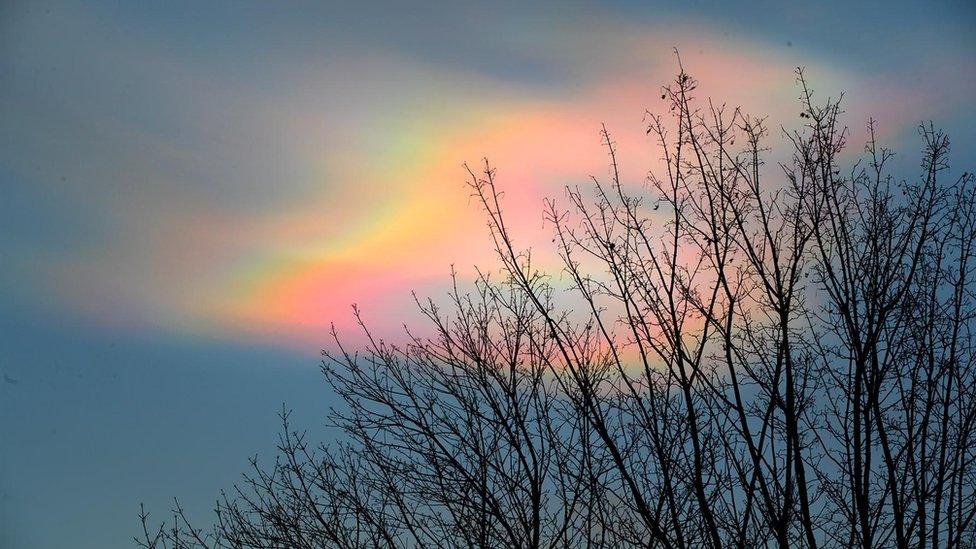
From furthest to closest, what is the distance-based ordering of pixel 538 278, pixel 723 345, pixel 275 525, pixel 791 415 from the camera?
pixel 275 525
pixel 538 278
pixel 723 345
pixel 791 415

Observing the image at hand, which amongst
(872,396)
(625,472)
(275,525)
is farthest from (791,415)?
(275,525)

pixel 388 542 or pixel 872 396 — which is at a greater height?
pixel 872 396

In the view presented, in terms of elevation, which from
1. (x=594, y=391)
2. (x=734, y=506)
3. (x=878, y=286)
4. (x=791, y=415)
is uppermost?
(x=878, y=286)

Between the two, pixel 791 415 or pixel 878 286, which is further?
pixel 878 286

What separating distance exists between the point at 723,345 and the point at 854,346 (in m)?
0.96

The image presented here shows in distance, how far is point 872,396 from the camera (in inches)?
249

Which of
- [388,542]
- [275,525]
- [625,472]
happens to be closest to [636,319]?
[625,472]

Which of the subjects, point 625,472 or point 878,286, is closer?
point 625,472

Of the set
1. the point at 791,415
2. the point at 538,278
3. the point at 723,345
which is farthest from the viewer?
the point at 538,278

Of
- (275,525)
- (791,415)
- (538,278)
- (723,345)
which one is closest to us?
(791,415)

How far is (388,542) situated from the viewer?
7422mm

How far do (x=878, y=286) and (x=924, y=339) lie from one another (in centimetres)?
62

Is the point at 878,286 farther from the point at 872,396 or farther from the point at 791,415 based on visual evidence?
the point at 791,415

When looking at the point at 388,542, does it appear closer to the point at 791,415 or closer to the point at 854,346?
the point at 791,415
